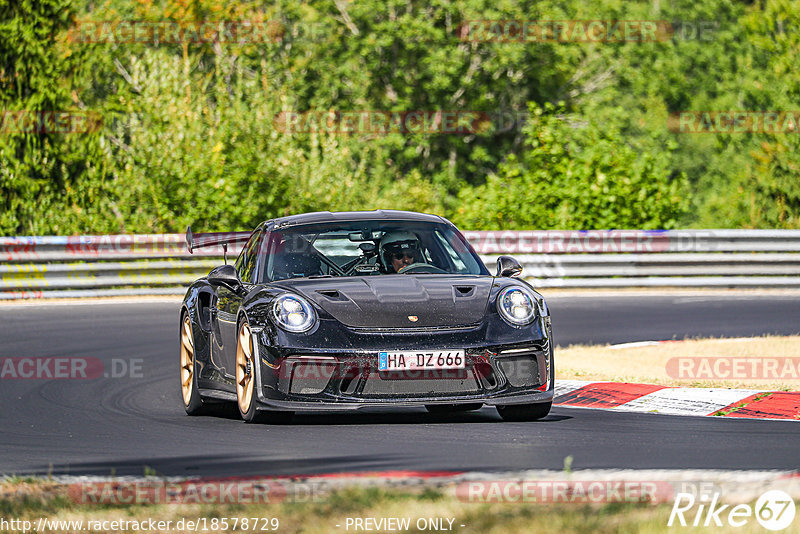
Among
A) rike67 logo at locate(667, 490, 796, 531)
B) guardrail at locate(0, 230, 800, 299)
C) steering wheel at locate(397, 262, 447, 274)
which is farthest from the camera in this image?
guardrail at locate(0, 230, 800, 299)

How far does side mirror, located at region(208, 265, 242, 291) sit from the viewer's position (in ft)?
29.2

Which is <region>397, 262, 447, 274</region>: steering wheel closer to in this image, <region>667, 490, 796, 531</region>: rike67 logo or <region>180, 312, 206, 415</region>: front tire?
<region>180, 312, 206, 415</region>: front tire

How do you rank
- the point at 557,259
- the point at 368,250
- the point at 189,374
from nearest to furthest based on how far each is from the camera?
the point at 368,250 → the point at 189,374 → the point at 557,259

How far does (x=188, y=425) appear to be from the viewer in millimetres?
8891

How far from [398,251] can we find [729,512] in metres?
4.51

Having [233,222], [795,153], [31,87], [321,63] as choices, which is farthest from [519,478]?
[321,63]

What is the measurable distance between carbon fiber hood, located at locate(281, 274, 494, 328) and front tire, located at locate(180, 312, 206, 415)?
1.26 metres

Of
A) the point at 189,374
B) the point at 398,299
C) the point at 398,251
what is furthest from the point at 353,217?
the point at 189,374

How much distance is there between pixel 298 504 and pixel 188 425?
3586mm

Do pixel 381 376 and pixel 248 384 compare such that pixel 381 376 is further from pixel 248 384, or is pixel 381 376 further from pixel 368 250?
pixel 368 250

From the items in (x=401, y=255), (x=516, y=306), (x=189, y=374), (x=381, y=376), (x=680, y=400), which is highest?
(x=401, y=255)

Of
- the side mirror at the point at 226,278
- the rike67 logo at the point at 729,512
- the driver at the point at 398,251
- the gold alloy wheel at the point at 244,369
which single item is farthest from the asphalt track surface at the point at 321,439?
the rike67 logo at the point at 729,512

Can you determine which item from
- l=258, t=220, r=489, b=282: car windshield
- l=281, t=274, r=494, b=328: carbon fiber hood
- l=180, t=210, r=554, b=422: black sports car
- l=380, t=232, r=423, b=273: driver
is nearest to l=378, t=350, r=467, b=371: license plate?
l=180, t=210, r=554, b=422: black sports car

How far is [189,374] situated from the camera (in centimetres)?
983
